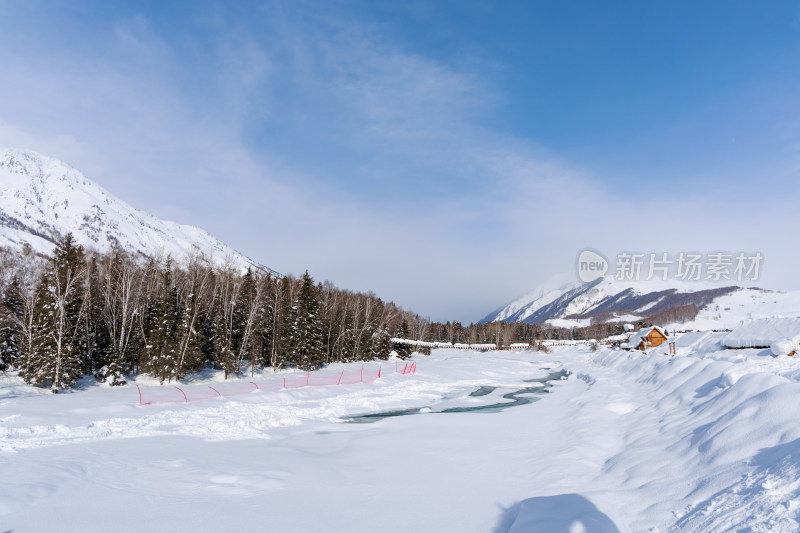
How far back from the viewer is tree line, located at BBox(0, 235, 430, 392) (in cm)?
3111

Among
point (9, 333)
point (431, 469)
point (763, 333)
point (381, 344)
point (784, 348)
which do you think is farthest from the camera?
point (381, 344)

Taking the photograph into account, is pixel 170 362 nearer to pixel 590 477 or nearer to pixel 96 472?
pixel 96 472

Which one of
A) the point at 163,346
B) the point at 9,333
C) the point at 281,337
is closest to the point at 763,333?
the point at 281,337

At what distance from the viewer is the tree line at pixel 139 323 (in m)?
31.1

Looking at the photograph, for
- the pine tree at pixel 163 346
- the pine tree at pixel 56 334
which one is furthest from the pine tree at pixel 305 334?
the pine tree at pixel 56 334

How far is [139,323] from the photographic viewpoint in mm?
40406

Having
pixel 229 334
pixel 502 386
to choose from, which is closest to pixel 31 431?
pixel 229 334

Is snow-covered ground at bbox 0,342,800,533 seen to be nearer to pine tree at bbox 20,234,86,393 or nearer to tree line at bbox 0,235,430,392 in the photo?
pine tree at bbox 20,234,86,393

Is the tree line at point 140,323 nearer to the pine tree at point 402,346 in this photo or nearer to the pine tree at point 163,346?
the pine tree at point 163,346

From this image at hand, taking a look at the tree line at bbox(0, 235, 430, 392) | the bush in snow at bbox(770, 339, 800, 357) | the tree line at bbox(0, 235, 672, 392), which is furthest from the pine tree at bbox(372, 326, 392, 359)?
the bush in snow at bbox(770, 339, 800, 357)

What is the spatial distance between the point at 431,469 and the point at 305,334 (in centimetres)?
4085

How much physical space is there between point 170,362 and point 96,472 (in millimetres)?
28541

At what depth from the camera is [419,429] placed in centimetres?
1733

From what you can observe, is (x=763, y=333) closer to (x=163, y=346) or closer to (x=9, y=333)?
(x=163, y=346)
